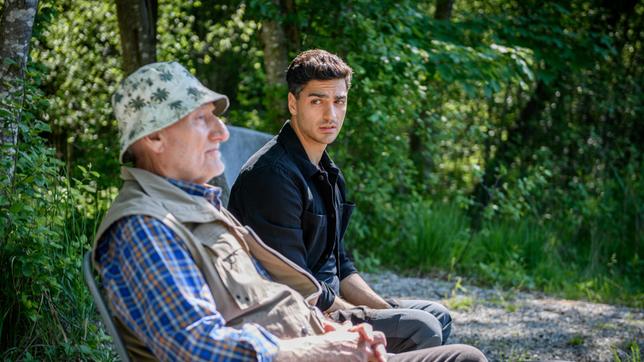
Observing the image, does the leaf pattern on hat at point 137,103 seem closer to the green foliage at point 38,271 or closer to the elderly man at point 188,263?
the elderly man at point 188,263

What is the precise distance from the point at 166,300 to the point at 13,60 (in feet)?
6.28

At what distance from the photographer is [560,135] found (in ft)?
33.3

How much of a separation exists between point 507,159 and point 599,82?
1467 millimetres

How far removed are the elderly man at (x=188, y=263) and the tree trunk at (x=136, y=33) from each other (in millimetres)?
3917

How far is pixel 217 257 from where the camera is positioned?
2.16m

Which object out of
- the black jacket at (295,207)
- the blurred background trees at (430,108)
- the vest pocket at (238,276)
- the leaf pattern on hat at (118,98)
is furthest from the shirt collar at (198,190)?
the blurred background trees at (430,108)

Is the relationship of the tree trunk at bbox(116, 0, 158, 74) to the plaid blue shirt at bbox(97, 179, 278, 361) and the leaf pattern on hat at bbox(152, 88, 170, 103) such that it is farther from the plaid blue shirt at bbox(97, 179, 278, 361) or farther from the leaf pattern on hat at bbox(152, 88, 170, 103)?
the plaid blue shirt at bbox(97, 179, 278, 361)

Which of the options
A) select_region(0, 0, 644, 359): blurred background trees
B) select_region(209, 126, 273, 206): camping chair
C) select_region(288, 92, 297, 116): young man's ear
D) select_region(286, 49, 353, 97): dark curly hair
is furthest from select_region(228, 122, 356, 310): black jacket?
select_region(209, 126, 273, 206): camping chair

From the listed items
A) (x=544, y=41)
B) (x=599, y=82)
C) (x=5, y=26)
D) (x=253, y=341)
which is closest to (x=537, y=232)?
(x=544, y=41)

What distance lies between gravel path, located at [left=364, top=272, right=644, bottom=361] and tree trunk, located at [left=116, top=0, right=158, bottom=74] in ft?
8.13

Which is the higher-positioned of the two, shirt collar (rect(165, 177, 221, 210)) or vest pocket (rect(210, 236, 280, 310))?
shirt collar (rect(165, 177, 221, 210))

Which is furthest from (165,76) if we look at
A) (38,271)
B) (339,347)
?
(38,271)

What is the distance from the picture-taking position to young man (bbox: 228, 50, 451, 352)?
10.0ft

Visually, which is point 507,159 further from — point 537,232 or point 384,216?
point 384,216
